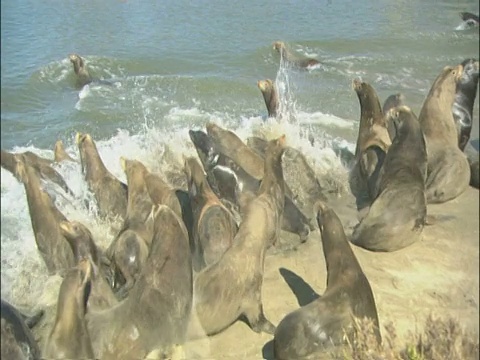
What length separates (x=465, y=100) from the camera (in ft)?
28.7

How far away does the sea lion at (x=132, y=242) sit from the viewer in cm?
562

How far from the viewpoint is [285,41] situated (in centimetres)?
1481

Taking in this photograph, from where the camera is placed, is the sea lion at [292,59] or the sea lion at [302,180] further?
the sea lion at [292,59]

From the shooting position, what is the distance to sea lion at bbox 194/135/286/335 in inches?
208

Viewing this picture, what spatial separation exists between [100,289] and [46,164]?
3.23 metres

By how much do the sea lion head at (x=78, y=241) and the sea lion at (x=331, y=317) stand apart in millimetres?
1581

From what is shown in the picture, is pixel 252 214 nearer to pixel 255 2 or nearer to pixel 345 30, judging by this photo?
pixel 255 2

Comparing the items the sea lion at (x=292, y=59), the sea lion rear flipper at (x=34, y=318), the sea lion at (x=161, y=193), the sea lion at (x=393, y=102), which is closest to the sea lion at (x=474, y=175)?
the sea lion at (x=393, y=102)

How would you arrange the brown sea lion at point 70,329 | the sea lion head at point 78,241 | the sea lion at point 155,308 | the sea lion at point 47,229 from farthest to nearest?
the sea lion at point 47,229, the sea lion head at point 78,241, the sea lion at point 155,308, the brown sea lion at point 70,329

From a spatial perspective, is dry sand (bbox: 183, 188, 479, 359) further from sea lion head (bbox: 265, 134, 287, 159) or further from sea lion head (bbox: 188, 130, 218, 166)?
sea lion head (bbox: 188, 130, 218, 166)

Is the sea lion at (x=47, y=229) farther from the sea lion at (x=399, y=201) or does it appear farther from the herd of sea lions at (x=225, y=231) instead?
the sea lion at (x=399, y=201)

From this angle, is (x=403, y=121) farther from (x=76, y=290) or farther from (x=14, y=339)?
(x=14, y=339)

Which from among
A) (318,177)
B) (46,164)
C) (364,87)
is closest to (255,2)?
(364,87)

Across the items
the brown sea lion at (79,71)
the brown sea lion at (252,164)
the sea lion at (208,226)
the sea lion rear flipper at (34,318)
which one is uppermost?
the sea lion at (208,226)
